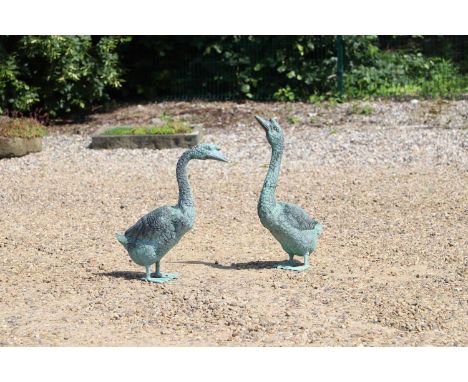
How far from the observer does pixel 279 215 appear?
6500 millimetres

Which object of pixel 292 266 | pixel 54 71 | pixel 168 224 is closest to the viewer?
pixel 168 224

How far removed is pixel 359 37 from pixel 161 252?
9.97 m

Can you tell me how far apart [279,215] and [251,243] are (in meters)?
1.20

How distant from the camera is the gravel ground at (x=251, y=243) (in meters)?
5.64

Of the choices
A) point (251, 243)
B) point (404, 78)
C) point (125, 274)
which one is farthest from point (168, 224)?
point (404, 78)

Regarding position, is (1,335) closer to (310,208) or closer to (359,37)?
(310,208)

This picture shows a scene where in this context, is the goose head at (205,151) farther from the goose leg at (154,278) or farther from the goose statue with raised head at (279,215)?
the goose leg at (154,278)

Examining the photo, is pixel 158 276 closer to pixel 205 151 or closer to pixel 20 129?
pixel 205 151

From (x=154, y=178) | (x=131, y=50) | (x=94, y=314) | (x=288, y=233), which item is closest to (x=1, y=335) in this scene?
(x=94, y=314)

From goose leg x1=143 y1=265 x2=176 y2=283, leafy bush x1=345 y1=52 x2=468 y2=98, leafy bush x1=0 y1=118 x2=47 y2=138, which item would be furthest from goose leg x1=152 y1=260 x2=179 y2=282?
leafy bush x1=345 y1=52 x2=468 y2=98

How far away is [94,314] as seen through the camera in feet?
19.3

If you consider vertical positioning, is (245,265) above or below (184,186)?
below

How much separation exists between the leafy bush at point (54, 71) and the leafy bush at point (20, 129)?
161 cm

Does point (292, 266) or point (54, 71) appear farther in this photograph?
point (54, 71)
